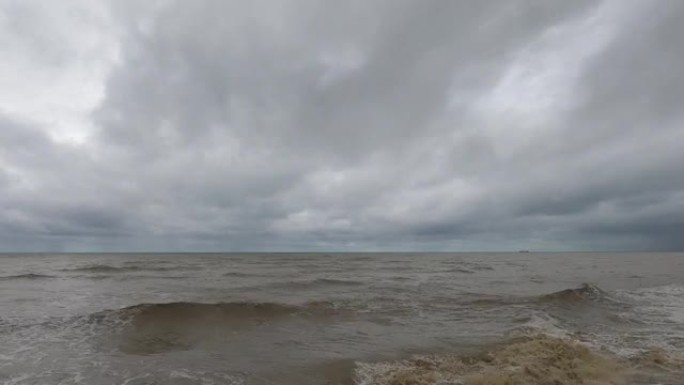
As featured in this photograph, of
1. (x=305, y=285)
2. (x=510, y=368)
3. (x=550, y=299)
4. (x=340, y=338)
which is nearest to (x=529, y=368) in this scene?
(x=510, y=368)

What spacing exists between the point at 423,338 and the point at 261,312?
7736 mm

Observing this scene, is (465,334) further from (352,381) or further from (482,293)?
(482,293)

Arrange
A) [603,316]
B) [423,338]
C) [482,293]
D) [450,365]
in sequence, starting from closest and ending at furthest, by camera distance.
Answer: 1. [450,365]
2. [423,338]
3. [603,316]
4. [482,293]

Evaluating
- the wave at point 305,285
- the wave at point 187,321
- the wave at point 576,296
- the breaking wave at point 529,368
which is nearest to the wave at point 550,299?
the wave at point 576,296

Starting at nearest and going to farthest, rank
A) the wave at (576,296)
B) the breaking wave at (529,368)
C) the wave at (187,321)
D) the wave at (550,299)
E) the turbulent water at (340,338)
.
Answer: the breaking wave at (529,368), the turbulent water at (340,338), the wave at (187,321), the wave at (550,299), the wave at (576,296)

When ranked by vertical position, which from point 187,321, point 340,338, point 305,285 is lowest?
point 340,338

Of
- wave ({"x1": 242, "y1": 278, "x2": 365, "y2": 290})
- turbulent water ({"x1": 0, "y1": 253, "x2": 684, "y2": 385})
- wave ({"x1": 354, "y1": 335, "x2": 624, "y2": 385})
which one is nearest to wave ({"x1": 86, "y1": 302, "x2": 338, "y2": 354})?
turbulent water ({"x1": 0, "y1": 253, "x2": 684, "y2": 385})

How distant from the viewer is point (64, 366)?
32.3 feet

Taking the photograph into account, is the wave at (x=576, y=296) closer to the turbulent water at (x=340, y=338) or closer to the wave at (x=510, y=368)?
the turbulent water at (x=340, y=338)

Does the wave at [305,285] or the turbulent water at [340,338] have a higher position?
the wave at [305,285]

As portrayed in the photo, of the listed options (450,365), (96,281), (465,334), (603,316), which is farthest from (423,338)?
(96,281)

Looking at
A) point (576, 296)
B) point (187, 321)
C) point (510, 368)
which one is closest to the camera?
point (510, 368)

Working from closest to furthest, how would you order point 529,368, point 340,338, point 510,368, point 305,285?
point 529,368 → point 510,368 → point 340,338 → point 305,285

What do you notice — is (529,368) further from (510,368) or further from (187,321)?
(187,321)
